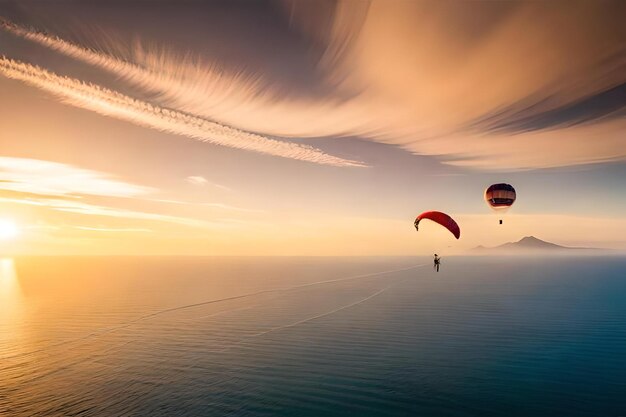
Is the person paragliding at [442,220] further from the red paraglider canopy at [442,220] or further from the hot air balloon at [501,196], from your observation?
the hot air balloon at [501,196]

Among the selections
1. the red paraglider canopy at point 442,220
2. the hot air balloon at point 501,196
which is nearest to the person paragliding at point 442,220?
the red paraglider canopy at point 442,220

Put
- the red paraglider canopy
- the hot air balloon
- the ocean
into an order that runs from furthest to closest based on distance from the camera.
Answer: the hot air balloon
the red paraglider canopy
the ocean

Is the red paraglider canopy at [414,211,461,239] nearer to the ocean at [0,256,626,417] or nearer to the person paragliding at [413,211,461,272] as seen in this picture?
the person paragliding at [413,211,461,272]

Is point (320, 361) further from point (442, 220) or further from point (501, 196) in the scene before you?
point (501, 196)

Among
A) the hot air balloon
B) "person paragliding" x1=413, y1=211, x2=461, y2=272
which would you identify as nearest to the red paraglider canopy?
"person paragliding" x1=413, y1=211, x2=461, y2=272

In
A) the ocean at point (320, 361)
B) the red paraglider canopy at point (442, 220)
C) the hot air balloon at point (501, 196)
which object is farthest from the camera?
the hot air balloon at point (501, 196)

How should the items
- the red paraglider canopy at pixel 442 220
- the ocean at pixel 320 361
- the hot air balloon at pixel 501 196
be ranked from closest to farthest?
the ocean at pixel 320 361 → the red paraglider canopy at pixel 442 220 → the hot air balloon at pixel 501 196

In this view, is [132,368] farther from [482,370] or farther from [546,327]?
[546,327]

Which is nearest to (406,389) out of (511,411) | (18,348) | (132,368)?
(511,411)

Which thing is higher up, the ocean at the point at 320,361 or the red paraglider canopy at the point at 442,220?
the red paraglider canopy at the point at 442,220
